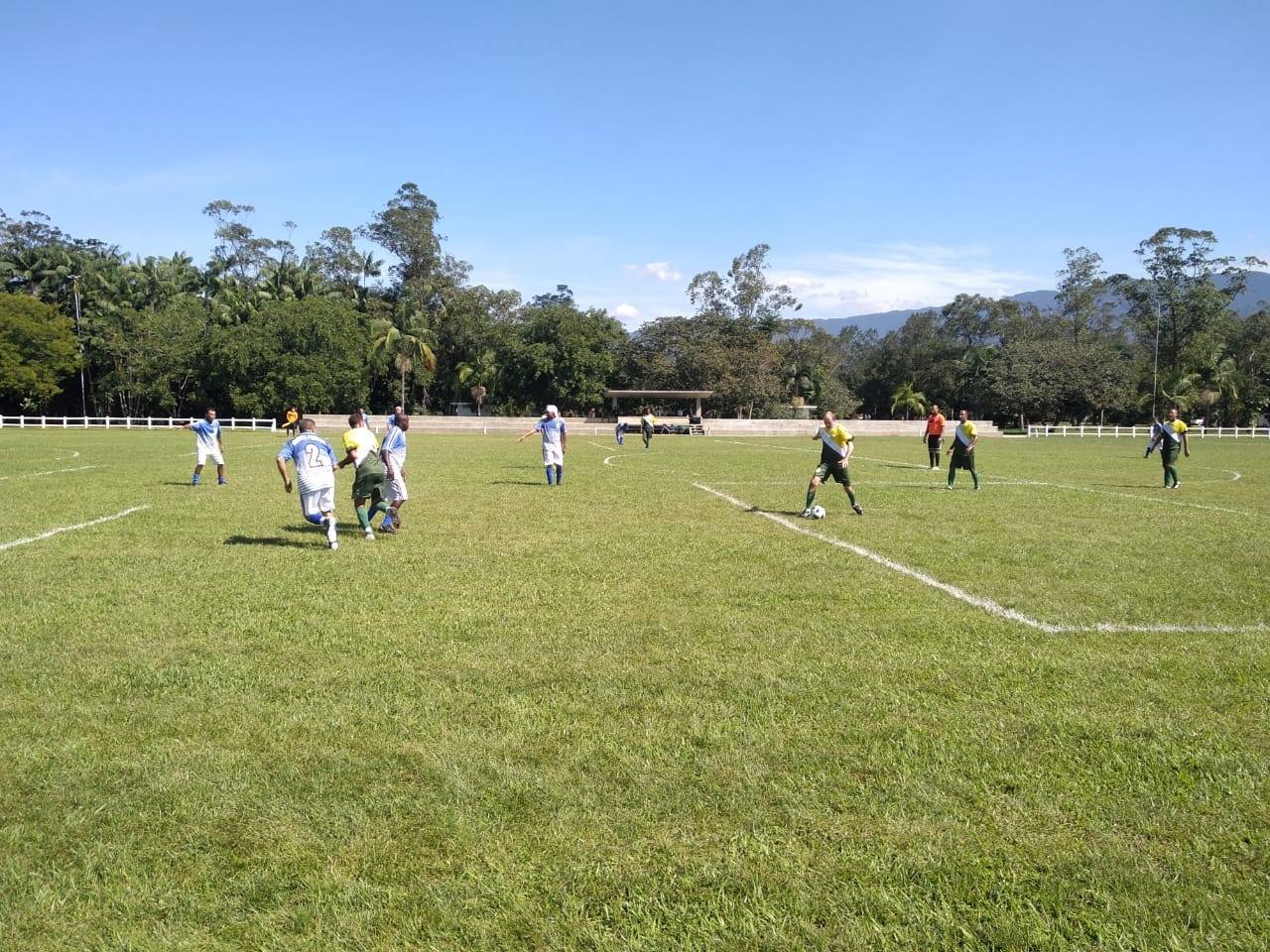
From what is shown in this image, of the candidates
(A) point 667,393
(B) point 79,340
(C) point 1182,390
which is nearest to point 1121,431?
(C) point 1182,390

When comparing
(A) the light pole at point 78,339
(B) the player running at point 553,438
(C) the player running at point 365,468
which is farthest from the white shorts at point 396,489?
(A) the light pole at point 78,339

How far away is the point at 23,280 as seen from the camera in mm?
68312

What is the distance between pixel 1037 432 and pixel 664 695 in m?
65.9

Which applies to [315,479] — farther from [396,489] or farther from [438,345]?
[438,345]

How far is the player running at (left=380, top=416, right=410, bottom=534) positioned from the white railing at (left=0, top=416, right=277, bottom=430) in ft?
151

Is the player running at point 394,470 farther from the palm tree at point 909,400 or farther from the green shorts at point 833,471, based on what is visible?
the palm tree at point 909,400

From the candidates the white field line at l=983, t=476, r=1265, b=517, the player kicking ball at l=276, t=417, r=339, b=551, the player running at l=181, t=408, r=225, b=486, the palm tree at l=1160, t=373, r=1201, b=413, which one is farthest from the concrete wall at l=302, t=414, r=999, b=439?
the player kicking ball at l=276, t=417, r=339, b=551

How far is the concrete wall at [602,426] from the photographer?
57.8 m

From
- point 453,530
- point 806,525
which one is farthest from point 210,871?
point 806,525

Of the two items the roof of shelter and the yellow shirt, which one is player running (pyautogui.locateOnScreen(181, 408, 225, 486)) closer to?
the yellow shirt

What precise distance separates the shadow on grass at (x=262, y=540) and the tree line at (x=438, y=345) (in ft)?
173

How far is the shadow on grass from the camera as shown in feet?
36.4

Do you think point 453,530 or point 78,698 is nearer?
point 78,698

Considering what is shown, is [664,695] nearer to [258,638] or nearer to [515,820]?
[515,820]
